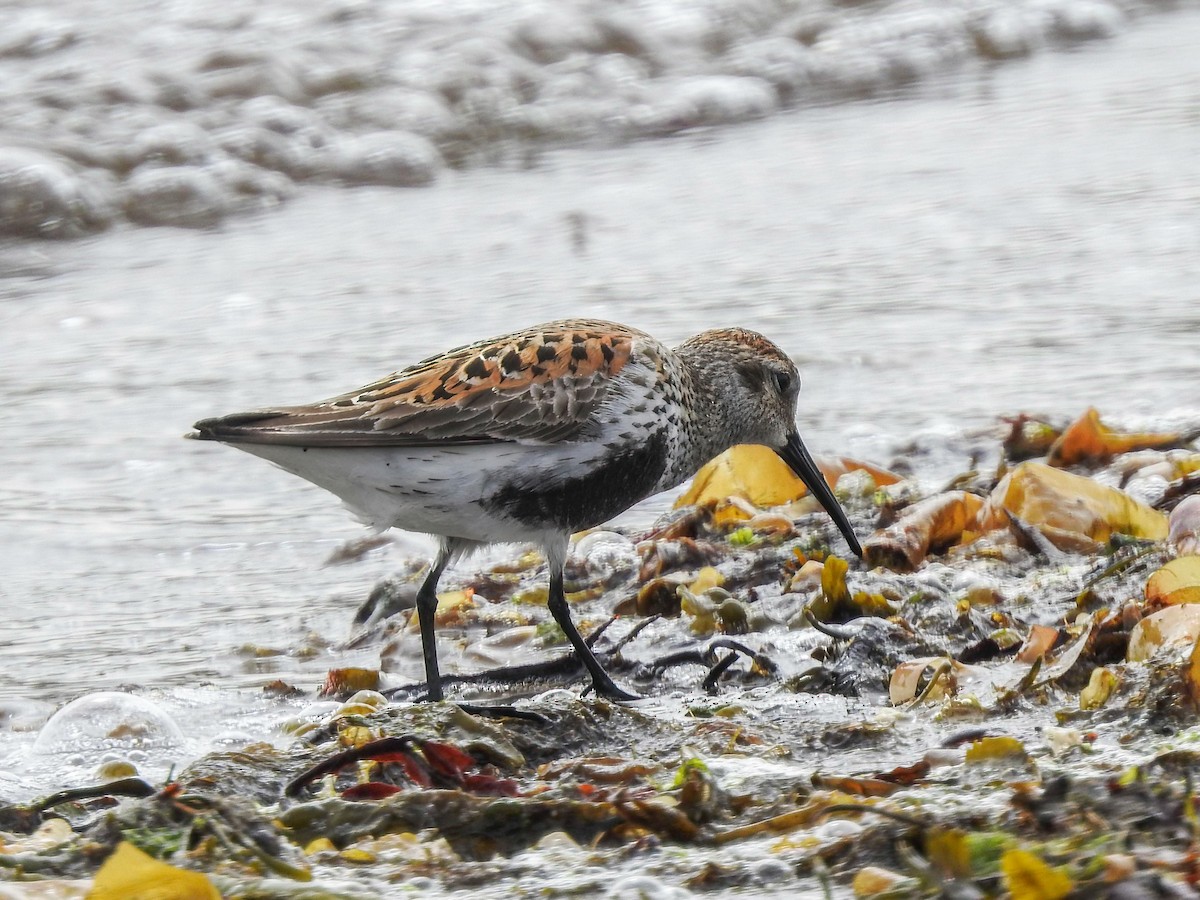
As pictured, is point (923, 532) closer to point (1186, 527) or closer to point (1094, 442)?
point (1186, 527)

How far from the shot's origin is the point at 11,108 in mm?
10203

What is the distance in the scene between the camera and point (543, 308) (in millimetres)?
7324

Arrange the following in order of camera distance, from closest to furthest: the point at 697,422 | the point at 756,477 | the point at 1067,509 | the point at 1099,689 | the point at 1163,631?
the point at 1099,689 < the point at 1163,631 < the point at 1067,509 < the point at 697,422 < the point at 756,477

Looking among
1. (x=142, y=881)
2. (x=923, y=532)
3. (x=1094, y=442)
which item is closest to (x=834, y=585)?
(x=923, y=532)

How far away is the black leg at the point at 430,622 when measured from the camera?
3.98m

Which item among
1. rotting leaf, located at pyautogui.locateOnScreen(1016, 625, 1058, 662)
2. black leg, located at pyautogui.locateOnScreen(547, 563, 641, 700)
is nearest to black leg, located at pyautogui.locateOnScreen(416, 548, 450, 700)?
black leg, located at pyautogui.locateOnScreen(547, 563, 641, 700)

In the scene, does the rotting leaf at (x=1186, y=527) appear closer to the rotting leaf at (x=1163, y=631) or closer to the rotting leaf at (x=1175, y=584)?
the rotting leaf at (x=1175, y=584)

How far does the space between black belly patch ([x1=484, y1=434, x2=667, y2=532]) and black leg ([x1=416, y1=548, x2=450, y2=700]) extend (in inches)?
12.2

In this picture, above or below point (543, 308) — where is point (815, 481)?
below

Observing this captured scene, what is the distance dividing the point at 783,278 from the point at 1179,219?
6.26 feet

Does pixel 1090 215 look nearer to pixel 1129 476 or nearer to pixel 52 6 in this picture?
pixel 1129 476

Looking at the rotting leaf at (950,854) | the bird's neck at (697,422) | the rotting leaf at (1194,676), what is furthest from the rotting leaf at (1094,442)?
the rotting leaf at (950,854)

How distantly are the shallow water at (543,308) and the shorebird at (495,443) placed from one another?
1.97ft

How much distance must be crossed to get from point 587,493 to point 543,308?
10.8 feet
